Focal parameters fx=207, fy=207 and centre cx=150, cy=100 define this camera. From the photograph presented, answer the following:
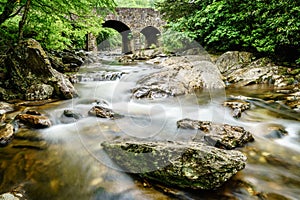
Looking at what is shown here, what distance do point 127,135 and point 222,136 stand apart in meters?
1.40

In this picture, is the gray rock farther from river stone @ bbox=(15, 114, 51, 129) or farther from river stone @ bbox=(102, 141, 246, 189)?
river stone @ bbox=(102, 141, 246, 189)

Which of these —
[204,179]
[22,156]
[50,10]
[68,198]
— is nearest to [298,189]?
[204,179]

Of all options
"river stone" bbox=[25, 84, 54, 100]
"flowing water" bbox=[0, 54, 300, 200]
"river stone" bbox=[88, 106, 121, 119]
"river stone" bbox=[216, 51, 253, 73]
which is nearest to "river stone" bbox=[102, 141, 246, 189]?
"flowing water" bbox=[0, 54, 300, 200]

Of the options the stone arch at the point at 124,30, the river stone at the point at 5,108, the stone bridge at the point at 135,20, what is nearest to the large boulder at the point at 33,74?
the river stone at the point at 5,108

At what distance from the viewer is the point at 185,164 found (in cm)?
195

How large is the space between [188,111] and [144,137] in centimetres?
171

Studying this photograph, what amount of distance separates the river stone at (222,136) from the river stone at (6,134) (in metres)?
2.64

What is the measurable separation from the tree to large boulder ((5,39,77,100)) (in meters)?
0.53

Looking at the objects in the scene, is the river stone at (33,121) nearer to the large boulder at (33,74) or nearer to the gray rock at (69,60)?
the large boulder at (33,74)

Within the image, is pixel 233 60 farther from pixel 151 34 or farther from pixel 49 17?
pixel 151 34

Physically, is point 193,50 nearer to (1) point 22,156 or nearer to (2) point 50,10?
(2) point 50,10

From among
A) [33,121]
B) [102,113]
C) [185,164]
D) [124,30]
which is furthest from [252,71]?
[124,30]

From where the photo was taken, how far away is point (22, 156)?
2.61m

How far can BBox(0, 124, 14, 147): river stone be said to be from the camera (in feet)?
9.38
